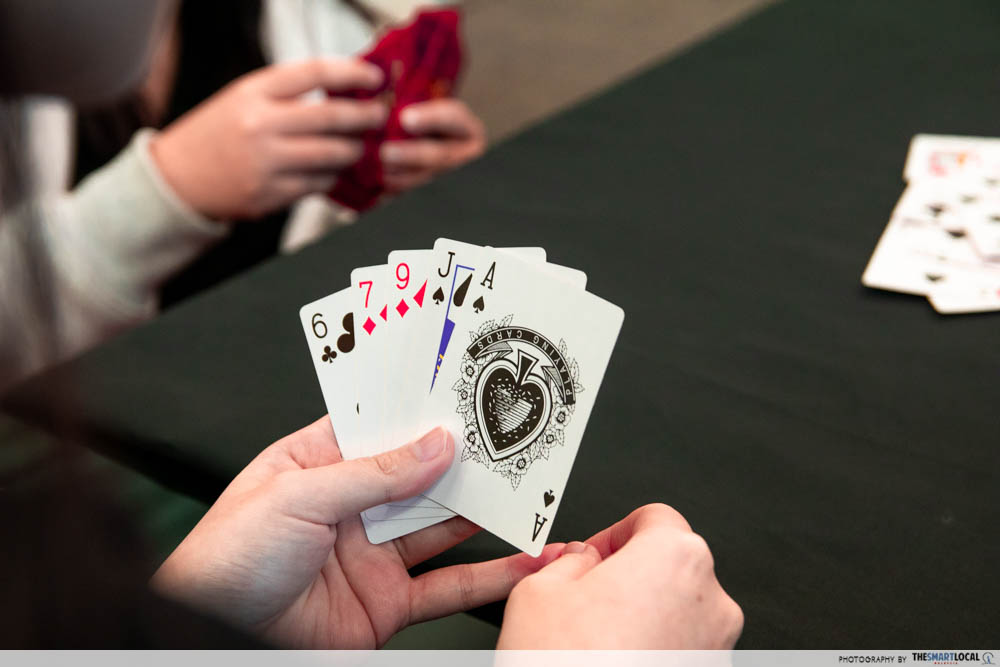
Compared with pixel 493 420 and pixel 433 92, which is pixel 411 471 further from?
pixel 433 92

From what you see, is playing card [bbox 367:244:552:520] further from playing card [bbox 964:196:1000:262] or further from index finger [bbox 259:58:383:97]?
index finger [bbox 259:58:383:97]

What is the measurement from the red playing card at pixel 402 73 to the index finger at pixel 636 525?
125 centimetres

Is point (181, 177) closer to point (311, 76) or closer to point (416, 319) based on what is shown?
point (311, 76)

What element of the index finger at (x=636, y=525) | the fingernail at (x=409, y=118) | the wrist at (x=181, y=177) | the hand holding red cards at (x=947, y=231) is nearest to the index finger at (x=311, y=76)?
the fingernail at (x=409, y=118)

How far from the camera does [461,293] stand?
35.6 inches

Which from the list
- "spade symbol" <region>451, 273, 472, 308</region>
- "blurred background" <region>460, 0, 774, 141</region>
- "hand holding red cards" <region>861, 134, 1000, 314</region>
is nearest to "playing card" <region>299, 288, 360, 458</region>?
"spade symbol" <region>451, 273, 472, 308</region>

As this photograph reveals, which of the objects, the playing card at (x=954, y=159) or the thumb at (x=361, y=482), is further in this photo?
the playing card at (x=954, y=159)

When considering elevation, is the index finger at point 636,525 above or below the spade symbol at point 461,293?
below

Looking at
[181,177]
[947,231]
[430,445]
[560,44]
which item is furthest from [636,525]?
[560,44]

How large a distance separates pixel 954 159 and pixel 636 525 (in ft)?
3.58

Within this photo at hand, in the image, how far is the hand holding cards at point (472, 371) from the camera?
86 centimetres

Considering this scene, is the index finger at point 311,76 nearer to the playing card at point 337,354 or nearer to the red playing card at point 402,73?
the red playing card at point 402,73

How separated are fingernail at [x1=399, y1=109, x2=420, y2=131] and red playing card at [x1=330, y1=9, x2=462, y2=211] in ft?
0.04

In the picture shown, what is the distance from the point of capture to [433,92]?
1.98 metres
